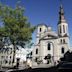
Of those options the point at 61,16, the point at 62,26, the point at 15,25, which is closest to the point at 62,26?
the point at 62,26

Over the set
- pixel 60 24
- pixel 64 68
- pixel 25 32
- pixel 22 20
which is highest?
pixel 60 24

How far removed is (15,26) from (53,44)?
109 ft

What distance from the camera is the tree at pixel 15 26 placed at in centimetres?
3200

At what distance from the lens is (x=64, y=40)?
63.3 m

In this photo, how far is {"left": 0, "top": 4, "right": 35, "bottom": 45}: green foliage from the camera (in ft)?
105

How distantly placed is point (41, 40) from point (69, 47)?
32.7 ft

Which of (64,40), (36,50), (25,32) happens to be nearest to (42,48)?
(36,50)

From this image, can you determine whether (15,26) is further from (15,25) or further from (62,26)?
(62,26)

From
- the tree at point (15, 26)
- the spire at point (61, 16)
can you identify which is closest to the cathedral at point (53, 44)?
the spire at point (61, 16)

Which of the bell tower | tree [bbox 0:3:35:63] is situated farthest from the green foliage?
the bell tower

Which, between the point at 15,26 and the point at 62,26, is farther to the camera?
the point at 62,26

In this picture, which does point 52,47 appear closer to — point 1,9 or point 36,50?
point 36,50

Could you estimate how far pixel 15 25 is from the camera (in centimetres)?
3228

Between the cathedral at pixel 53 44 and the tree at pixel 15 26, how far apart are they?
28.8m
